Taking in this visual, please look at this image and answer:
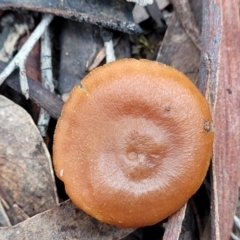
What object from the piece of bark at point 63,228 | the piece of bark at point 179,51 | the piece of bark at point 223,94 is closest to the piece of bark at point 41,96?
the piece of bark at point 63,228

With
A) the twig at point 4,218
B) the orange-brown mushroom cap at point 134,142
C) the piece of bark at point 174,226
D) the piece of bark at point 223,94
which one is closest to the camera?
the orange-brown mushroom cap at point 134,142

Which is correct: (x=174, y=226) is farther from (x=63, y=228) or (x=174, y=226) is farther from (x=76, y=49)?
(x=76, y=49)

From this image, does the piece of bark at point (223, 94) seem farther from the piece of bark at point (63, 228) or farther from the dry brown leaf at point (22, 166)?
the dry brown leaf at point (22, 166)

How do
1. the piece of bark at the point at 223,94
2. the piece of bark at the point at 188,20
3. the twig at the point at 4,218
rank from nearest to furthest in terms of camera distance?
the piece of bark at the point at 223,94 < the twig at the point at 4,218 < the piece of bark at the point at 188,20

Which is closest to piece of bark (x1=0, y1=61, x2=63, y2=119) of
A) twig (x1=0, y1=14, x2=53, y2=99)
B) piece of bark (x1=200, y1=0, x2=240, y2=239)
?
twig (x1=0, y1=14, x2=53, y2=99)

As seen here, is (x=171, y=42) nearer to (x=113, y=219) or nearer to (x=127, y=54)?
(x=127, y=54)
